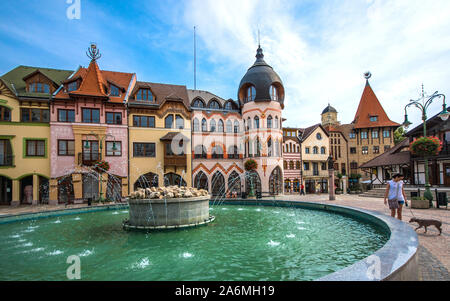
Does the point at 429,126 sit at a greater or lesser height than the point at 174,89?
lesser

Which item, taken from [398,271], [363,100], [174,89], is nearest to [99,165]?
[174,89]

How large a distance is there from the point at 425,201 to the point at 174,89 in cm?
2945

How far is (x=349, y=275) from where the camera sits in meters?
4.03

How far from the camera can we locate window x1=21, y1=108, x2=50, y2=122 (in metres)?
26.4

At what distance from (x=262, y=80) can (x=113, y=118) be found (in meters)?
18.7

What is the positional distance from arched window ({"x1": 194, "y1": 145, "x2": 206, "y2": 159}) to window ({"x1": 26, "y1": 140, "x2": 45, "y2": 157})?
1634 cm

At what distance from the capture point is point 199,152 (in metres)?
33.4

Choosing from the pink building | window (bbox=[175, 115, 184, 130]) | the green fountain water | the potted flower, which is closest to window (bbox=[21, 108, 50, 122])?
the pink building

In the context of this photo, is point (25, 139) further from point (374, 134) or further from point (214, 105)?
point (374, 134)

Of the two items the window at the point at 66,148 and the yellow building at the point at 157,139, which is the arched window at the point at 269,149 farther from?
the window at the point at 66,148

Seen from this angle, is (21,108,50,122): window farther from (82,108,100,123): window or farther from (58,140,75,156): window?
(82,108,100,123): window

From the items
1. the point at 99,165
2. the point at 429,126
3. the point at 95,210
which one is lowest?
the point at 95,210
